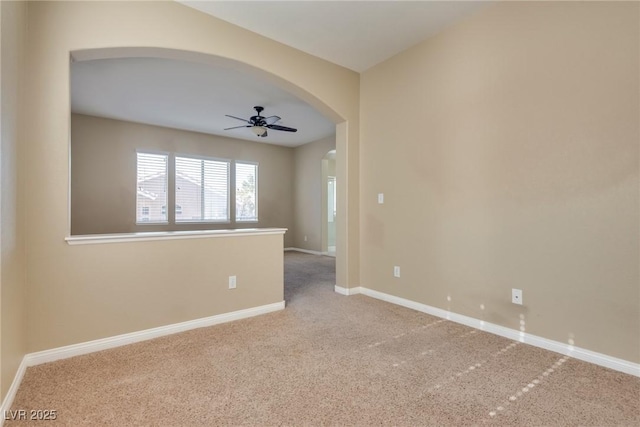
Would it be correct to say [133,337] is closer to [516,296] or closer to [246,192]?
[516,296]

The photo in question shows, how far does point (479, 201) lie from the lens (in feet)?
9.21

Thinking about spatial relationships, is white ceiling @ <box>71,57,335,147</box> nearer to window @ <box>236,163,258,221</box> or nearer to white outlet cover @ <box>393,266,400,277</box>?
window @ <box>236,163,258,221</box>

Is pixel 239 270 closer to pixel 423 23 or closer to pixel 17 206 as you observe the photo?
pixel 17 206

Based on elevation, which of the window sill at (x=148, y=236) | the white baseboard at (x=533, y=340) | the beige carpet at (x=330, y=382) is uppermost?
→ the window sill at (x=148, y=236)

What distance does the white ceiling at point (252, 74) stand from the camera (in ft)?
9.10

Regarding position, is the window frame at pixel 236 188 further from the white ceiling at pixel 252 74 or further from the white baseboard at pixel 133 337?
the white baseboard at pixel 133 337

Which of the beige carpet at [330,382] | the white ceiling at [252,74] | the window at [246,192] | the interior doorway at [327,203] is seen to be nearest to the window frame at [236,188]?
the window at [246,192]

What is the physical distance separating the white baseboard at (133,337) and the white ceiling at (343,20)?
2.79 m

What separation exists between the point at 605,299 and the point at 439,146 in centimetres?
178

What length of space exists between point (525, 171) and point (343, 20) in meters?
2.10

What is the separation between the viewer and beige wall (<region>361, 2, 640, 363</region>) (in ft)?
6.81

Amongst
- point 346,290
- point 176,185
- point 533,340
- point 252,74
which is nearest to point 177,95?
point 252,74

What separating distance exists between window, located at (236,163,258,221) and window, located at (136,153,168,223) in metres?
1.67

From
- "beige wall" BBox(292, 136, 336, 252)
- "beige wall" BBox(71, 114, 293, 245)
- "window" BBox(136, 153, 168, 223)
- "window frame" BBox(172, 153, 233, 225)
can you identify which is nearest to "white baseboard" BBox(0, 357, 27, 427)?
"beige wall" BBox(71, 114, 293, 245)
